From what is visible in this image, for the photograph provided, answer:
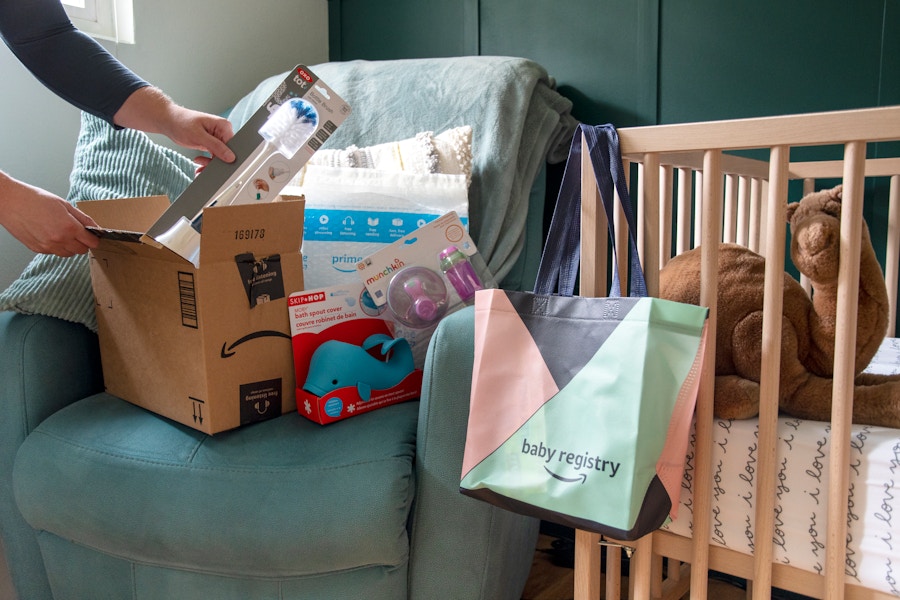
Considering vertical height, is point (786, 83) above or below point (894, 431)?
above

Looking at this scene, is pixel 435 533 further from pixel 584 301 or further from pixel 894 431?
pixel 894 431

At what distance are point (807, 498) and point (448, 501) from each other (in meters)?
0.46

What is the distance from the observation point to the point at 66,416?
45.4 inches

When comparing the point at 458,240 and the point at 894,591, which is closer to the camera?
the point at 894,591

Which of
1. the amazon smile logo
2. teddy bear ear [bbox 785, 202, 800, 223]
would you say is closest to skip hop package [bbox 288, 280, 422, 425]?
the amazon smile logo

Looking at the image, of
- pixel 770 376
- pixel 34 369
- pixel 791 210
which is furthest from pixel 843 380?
pixel 34 369

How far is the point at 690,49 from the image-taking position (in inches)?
62.7

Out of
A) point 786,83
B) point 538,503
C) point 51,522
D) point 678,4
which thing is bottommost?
point 51,522

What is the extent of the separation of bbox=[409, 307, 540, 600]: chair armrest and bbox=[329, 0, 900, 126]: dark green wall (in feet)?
3.13

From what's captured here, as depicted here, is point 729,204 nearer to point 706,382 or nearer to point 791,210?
point 791,210

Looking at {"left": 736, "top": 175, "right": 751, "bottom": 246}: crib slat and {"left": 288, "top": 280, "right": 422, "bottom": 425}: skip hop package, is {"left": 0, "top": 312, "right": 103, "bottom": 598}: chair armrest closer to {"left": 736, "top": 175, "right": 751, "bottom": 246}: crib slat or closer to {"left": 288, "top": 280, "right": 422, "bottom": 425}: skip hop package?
{"left": 288, "top": 280, "right": 422, "bottom": 425}: skip hop package

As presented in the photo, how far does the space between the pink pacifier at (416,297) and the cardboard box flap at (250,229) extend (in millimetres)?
204

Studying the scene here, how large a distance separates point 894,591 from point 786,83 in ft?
3.62

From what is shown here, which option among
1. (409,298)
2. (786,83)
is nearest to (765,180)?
(786,83)
